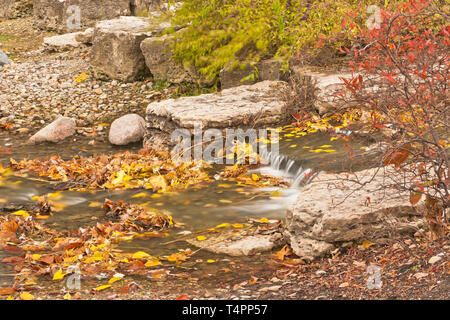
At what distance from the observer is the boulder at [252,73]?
946cm

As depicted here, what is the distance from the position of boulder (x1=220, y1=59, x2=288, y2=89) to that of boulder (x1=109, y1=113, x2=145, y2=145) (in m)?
1.63

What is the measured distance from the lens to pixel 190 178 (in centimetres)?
702

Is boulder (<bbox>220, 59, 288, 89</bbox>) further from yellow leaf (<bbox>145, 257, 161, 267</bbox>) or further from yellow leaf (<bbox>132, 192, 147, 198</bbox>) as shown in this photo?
yellow leaf (<bbox>145, 257, 161, 267</bbox>)

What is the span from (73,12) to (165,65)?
14.4 ft

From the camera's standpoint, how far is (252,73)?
9.73m

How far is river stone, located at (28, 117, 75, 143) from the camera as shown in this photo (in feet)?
30.6

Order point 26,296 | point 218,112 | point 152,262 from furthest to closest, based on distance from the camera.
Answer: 1. point 218,112
2. point 152,262
3. point 26,296

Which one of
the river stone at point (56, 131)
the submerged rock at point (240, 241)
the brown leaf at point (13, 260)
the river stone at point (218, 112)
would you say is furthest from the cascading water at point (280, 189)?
the river stone at point (56, 131)

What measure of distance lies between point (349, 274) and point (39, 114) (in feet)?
26.1

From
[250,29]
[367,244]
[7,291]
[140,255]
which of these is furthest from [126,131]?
[367,244]

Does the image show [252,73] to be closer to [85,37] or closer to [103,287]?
[85,37]

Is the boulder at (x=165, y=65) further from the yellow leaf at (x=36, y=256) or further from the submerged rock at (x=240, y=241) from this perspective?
the yellow leaf at (x=36, y=256)

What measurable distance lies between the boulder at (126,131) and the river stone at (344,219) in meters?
5.06

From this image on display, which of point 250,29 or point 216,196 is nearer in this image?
point 216,196
